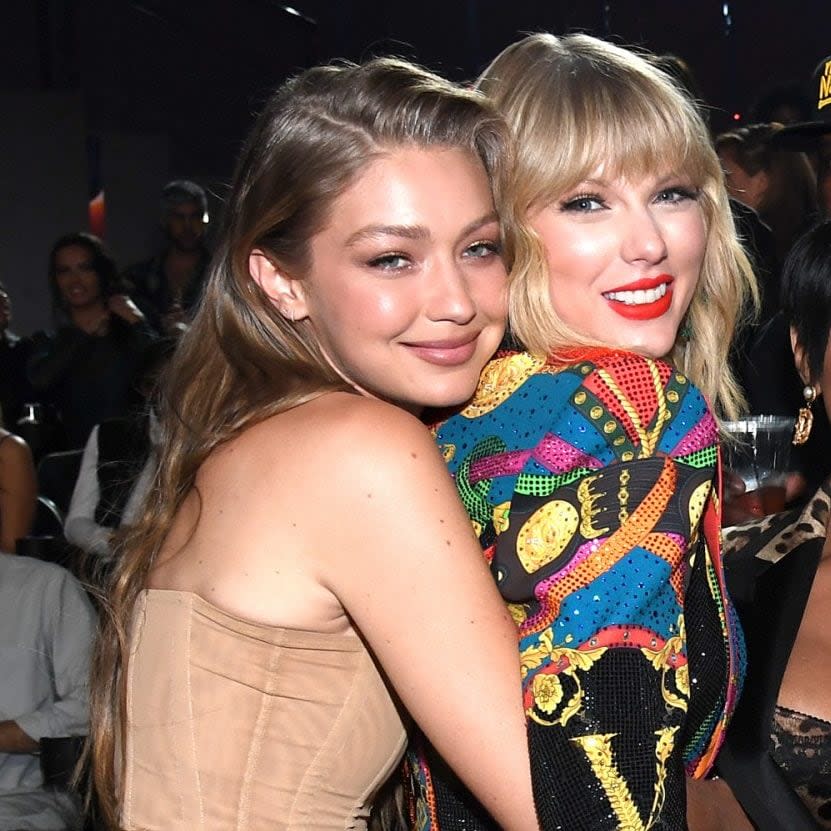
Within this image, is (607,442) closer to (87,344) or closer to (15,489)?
(15,489)

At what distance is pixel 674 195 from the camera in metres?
1.74

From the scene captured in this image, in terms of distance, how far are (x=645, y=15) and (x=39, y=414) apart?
153 inches

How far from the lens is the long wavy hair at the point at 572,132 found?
168 centimetres

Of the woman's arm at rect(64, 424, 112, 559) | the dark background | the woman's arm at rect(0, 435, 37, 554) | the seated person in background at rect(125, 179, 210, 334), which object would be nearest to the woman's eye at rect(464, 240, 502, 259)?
the woman's arm at rect(0, 435, 37, 554)

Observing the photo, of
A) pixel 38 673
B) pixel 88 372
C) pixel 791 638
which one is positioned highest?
pixel 791 638

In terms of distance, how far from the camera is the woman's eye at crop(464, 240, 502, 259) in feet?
5.40

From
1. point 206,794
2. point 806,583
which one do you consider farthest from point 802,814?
point 206,794

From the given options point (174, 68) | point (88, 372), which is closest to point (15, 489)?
point (88, 372)

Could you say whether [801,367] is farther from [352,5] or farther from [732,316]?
[352,5]

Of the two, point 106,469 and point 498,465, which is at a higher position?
point 498,465

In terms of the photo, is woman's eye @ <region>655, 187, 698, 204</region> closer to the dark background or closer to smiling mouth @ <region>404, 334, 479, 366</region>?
smiling mouth @ <region>404, 334, 479, 366</region>

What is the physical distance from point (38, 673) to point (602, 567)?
2232mm

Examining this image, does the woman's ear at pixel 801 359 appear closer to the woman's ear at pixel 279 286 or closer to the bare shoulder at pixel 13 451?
the woman's ear at pixel 279 286

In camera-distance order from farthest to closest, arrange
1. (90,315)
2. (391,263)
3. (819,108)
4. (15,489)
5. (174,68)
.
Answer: (174,68) → (90,315) → (15,489) → (819,108) → (391,263)
